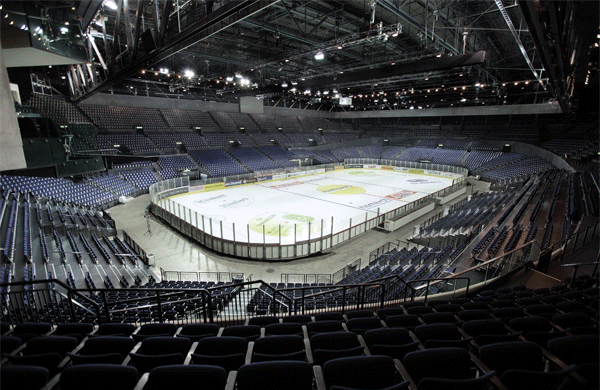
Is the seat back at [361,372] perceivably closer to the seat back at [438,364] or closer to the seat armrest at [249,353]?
the seat back at [438,364]

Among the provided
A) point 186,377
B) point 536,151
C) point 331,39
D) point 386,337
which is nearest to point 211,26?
point 186,377

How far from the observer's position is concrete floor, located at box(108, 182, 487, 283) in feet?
40.9

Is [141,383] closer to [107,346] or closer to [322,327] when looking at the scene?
[107,346]

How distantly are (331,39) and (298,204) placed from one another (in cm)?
1157

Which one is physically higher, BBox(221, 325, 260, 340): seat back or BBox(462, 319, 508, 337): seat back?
BBox(462, 319, 508, 337): seat back

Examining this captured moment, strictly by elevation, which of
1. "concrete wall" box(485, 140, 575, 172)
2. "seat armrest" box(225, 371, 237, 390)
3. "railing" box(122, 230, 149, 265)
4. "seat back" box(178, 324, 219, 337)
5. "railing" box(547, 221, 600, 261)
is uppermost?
"concrete wall" box(485, 140, 575, 172)

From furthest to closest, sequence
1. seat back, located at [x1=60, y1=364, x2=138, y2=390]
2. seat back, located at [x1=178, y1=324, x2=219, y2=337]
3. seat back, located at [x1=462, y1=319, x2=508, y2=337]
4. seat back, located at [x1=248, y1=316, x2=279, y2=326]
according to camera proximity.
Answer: seat back, located at [x1=248, y1=316, x2=279, y2=326] → seat back, located at [x1=178, y1=324, x2=219, y2=337] → seat back, located at [x1=462, y1=319, x2=508, y2=337] → seat back, located at [x1=60, y1=364, x2=138, y2=390]

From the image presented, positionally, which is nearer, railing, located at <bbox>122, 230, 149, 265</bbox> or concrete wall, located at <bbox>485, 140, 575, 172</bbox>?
railing, located at <bbox>122, 230, 149, 265</bbox>

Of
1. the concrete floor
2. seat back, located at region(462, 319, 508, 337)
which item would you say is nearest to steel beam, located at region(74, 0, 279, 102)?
seat back, located at region(462, 319, 508, 337)

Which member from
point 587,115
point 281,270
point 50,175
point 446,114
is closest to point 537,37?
point 281,270

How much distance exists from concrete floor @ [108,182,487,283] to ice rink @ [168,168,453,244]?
3.81ft

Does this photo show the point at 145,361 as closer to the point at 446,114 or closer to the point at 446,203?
the point at 446,203

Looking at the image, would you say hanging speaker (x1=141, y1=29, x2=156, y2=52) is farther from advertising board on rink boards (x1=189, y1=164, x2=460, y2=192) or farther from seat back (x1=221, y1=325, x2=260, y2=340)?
advertising board on rink boards (x1=189, y1=164, x2=460, y2=192)

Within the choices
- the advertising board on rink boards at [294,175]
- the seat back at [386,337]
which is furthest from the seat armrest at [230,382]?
the advertising board on rink boards at [294,175]
